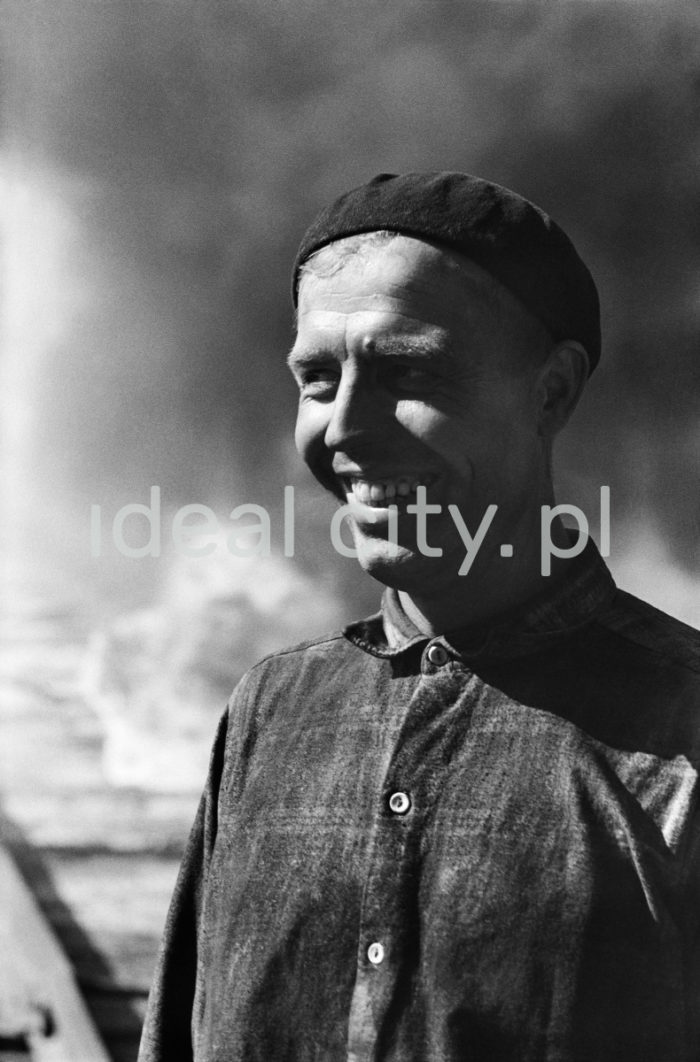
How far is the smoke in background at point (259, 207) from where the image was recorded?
6.04 ft

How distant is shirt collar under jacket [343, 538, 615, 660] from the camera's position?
1215mm

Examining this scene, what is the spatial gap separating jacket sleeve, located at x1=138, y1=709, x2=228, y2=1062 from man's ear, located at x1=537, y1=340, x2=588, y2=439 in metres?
0.51

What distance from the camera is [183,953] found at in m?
1.36

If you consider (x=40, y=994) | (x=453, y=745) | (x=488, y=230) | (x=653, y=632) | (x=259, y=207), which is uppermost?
(x=259, y=207)

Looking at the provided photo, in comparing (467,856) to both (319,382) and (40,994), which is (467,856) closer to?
(319,382)

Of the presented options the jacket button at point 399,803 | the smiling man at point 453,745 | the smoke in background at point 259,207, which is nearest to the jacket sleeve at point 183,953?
the smiling man at point 453,745

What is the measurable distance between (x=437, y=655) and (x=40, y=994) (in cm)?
108

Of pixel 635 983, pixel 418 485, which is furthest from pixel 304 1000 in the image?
pixel 418 485

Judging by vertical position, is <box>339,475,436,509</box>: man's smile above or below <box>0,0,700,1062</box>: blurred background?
below

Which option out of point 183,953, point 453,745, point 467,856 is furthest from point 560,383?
point 183,953

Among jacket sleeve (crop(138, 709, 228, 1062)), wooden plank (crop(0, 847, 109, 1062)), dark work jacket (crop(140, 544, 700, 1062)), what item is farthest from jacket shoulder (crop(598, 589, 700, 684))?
wooden plank (crop(0, 847, 109, 1062))

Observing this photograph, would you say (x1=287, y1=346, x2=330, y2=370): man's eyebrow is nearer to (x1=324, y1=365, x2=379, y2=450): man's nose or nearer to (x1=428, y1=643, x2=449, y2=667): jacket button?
(x1=324, y1=365, x2=379, y2=450): man's nose

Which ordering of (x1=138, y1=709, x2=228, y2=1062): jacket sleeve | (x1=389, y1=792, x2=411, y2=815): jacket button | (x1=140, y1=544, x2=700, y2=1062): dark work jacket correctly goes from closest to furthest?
(x1=140, y1=544, x2=700, y2=1062): dark work jacket < (x1=389, y1=792, x2=411, y2=815): jacket button < (x1=138, y1=709, x2=228, y2=1062): jacket sleeve

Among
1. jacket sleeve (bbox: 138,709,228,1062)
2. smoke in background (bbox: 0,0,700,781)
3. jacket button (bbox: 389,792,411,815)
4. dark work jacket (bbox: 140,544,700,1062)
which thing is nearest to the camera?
dark work jacket (bbox: 140,544,700,1062)
